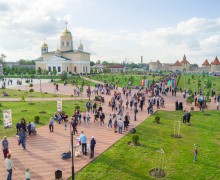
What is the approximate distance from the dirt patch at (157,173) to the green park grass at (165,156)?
0.62ft

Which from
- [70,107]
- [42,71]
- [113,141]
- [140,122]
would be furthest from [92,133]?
[42,71]

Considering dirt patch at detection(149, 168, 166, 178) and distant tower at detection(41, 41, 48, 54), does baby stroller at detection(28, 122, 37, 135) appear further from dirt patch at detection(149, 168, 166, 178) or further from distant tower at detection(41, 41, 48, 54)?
distant tower at detection(41, 41, 48, 54)

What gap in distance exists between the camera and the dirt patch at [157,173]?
11.2 metres

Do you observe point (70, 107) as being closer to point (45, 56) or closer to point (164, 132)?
point (164, 132)

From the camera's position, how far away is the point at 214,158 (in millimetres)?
13188

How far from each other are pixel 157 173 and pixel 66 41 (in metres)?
79.4

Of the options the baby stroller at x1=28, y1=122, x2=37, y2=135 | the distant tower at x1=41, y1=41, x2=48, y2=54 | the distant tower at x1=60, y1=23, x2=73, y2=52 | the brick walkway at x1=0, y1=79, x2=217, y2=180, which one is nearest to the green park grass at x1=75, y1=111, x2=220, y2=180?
the brick walkway at x1=0, y1=79, x2=217, y2=180

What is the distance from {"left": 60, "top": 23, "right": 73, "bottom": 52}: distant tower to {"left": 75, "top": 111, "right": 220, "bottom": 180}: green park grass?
71.2 meters

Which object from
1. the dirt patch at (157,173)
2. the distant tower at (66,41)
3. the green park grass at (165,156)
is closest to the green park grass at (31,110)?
the green park grass at (165,156)

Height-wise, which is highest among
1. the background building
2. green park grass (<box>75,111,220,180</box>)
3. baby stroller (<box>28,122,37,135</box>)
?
the background building

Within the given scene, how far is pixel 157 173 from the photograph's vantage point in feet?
37.2

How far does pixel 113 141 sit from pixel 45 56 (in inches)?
3020

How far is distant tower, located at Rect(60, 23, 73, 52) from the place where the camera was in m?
85.3

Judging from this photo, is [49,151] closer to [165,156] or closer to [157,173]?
[157,173]
